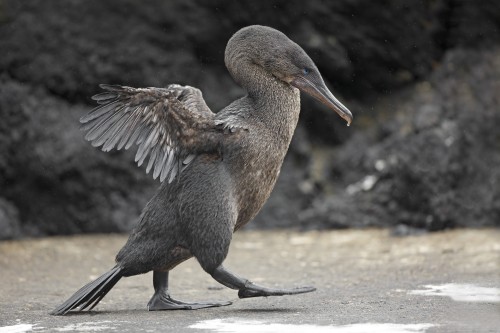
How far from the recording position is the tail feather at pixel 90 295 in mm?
4367

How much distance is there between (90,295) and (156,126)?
0.97 m

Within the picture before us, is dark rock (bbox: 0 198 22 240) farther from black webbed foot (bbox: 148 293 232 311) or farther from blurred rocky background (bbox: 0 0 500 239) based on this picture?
black webbed foot (bbox: 148 293 232 311)

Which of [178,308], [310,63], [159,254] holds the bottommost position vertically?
[178,308]

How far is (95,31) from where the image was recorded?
25.8 ft

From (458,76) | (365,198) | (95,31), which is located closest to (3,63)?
(95,31)

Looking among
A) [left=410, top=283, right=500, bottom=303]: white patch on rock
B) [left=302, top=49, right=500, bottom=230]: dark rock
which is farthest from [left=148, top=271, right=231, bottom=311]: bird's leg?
[left=302, top=49, right=500, bottom=230]: dark rock

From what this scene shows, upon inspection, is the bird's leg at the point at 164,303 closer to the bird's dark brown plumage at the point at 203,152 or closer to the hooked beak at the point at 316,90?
the bird's dark brown plumage at the point at 203,152

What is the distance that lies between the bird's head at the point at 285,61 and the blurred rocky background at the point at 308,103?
3156 mm

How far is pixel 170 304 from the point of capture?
452cm

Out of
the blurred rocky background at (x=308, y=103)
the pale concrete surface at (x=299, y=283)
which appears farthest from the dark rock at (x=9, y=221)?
the pale concrete surface at (x=299, y=283)

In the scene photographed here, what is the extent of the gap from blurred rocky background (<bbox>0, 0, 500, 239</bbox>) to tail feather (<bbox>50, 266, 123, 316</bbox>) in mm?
3324

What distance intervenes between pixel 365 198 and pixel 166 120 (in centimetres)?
381

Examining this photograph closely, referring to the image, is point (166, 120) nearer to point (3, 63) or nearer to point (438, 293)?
point (438, 293)

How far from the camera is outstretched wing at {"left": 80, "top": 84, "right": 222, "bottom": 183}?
4.47 metres
